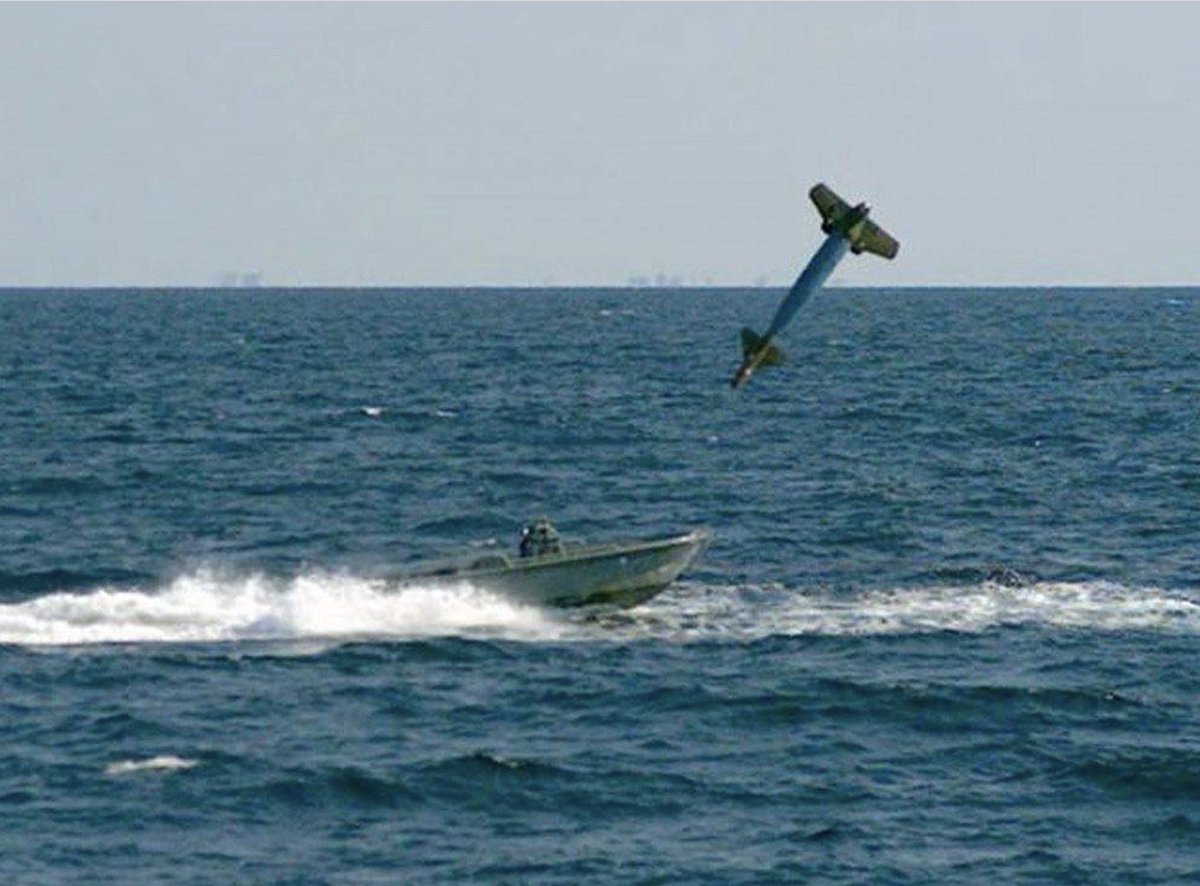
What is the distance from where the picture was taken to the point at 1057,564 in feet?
215

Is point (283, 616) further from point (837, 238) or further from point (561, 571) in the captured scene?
point (837, 238)

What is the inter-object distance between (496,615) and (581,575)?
2.31 meters

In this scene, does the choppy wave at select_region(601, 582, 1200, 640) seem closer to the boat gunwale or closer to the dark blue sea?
the dark blue sea

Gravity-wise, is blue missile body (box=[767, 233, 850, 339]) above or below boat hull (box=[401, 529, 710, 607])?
above

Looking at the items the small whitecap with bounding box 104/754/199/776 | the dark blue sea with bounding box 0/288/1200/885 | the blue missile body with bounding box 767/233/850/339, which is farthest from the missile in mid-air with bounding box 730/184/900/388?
the small whitecap with bounding box 104/754/199/776

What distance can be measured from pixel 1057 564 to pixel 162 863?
3513cm

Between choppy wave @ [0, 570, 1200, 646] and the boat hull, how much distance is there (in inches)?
11.1

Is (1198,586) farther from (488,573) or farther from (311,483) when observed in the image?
(311,483)

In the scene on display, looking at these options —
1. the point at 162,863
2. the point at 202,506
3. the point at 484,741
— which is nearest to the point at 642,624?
the point at 484,741

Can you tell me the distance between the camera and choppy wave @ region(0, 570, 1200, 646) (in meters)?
54.4

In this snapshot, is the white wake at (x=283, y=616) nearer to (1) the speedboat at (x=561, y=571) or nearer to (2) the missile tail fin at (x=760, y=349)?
(1) the speedboat at (x=561, y=571)

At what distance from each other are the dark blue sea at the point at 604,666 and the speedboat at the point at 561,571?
0.53 metres

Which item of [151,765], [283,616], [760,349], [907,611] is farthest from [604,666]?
[151,765]

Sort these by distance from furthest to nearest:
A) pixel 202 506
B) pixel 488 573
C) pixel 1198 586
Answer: pixel 202 506
pixel 1198 586
pixel 488 573
